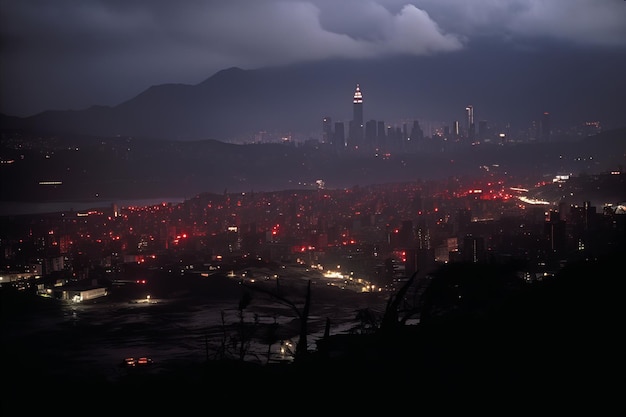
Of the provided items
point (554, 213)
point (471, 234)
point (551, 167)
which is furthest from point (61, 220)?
point (551, 167)

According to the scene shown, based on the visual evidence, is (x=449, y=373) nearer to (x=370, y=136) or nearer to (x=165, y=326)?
(x=165, y=326)

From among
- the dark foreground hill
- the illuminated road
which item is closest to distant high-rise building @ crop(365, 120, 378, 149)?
the illuminated road

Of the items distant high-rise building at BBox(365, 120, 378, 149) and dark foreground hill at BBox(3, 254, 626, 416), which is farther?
distant high-rise building at BBox(365, 120, 378, 149)

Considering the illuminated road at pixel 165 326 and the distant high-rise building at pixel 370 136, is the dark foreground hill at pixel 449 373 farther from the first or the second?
the distant high-rise building at pixel 370 136

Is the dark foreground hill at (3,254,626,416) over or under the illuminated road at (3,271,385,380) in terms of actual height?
over

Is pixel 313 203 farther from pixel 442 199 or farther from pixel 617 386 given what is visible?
pixel 617 386

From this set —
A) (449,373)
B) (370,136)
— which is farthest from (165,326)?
(370,136)

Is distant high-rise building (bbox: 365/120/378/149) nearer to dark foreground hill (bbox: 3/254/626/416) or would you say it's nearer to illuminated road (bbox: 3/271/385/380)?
illuminated road (bbox: 3/271/385/380)

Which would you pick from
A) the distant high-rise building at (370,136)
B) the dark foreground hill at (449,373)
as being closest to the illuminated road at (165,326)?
the dark foreground hill at (449,373)
